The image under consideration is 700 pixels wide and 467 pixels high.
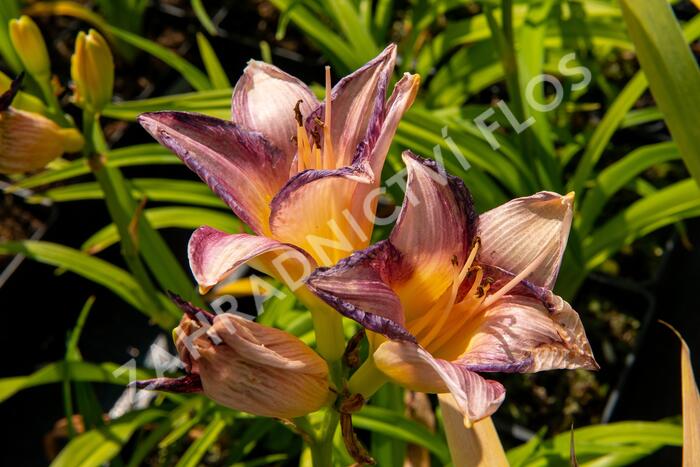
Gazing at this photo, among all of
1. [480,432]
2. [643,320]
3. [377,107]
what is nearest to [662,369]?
[643,320]

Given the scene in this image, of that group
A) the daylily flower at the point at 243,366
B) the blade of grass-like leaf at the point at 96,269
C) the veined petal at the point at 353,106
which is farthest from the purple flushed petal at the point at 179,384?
the blade of grass-like leaf at the point at 96,269

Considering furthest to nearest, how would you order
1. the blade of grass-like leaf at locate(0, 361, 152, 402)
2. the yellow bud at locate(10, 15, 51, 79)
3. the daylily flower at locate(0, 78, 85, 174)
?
the blade of grass-like leaf at locate(0, 361, 152, 402) → the yellow bud at locate(10, 15, 51, 79) → the daylily flower at locate(0, 78, 85, 174)

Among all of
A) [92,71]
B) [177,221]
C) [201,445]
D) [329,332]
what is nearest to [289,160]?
[329,332]

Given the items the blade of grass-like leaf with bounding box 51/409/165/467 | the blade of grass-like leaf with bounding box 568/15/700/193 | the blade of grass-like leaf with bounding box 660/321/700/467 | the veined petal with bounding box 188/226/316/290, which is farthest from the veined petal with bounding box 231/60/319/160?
the blade of grass-like leaf with bounding box 568/15/700/193

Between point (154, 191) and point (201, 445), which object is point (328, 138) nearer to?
point (201, 445)

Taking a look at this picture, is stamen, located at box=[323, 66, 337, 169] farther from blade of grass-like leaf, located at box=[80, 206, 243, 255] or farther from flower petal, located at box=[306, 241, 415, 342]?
blade of grass-like leaf, located at box=[80, 206, 243, 255]

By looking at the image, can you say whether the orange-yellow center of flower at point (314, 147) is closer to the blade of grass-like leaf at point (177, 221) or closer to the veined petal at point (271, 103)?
the veined petal at point (271, 103)
